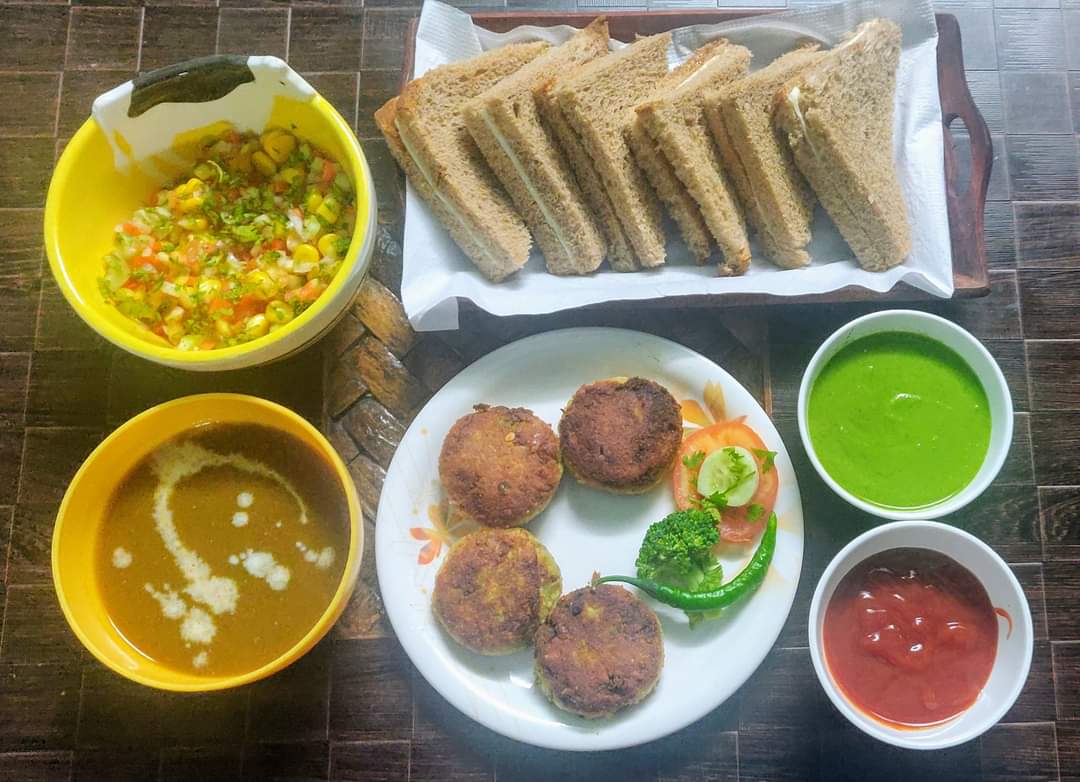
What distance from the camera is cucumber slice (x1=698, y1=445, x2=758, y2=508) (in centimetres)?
191

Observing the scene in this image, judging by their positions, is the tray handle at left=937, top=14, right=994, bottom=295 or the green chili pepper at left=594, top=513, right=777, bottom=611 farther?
the tray handle at left=937, top=14, right=994, bottom=295

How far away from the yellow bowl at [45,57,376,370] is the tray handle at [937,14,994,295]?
1464 mm

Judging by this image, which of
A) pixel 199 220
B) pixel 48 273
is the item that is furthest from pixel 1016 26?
pixel 48 273

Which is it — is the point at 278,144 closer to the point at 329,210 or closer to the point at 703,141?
the point at 329,210

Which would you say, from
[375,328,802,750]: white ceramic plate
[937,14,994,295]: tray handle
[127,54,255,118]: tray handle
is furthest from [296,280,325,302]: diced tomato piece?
[937,14,994,295]: tray handle

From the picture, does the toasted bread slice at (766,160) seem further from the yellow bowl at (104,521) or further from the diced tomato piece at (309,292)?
the yellow bowl at (104,521)

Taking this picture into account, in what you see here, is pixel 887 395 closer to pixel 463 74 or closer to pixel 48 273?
pixel 463 74

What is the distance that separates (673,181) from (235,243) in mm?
1106

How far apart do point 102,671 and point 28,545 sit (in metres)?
0.39

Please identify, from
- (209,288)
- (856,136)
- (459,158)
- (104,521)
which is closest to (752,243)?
(856,136)

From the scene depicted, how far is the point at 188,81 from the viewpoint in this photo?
1871 mm

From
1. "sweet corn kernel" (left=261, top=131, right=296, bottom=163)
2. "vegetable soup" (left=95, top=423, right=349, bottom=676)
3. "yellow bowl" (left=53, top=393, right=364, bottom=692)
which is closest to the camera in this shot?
"yellow bowl" (left=53, top=393, right=364, bottom=692)

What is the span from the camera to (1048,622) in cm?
211

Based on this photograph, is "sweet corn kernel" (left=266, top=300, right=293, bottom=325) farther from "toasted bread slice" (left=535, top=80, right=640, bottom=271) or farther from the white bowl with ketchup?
the white bowl with ketchup
